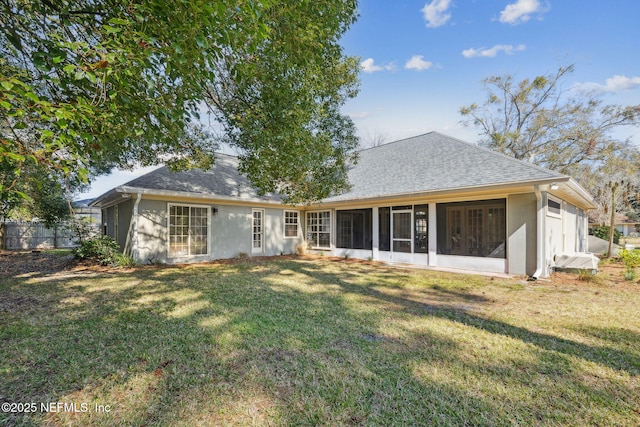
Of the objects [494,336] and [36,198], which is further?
[36,198]

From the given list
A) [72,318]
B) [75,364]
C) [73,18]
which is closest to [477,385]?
[75,364]

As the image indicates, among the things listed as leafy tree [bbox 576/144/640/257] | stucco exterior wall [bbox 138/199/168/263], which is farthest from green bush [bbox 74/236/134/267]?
leafy tree [bbox 576/144/640/257]

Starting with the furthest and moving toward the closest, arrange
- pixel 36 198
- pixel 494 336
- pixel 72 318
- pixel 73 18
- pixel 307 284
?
pixel 36 198
pixel 307 284
pixel 72 318
pixel 494 336
pixel 73 18

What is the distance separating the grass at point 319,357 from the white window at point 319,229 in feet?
24.2

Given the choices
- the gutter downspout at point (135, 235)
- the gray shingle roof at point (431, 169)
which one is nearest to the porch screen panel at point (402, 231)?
the gray shingle roof at point (431, 169)

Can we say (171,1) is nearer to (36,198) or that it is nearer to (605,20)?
(605,20)

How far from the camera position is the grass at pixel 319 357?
7.71 feet

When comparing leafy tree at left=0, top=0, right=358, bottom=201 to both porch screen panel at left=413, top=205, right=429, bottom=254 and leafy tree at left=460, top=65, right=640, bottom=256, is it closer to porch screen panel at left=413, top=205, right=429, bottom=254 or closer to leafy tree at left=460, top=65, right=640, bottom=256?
porch screen panel at left=413, top=205, right=429, bottom=254

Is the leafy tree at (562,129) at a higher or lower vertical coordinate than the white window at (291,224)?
higher

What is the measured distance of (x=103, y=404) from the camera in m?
2.40

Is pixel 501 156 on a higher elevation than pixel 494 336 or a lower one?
higher

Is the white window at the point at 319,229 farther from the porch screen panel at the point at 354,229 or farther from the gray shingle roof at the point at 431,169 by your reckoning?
the gray shingle roof at the point at 431,169

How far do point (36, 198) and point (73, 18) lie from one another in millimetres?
15061

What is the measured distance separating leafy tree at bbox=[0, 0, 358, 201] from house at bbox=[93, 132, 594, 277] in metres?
2.38
